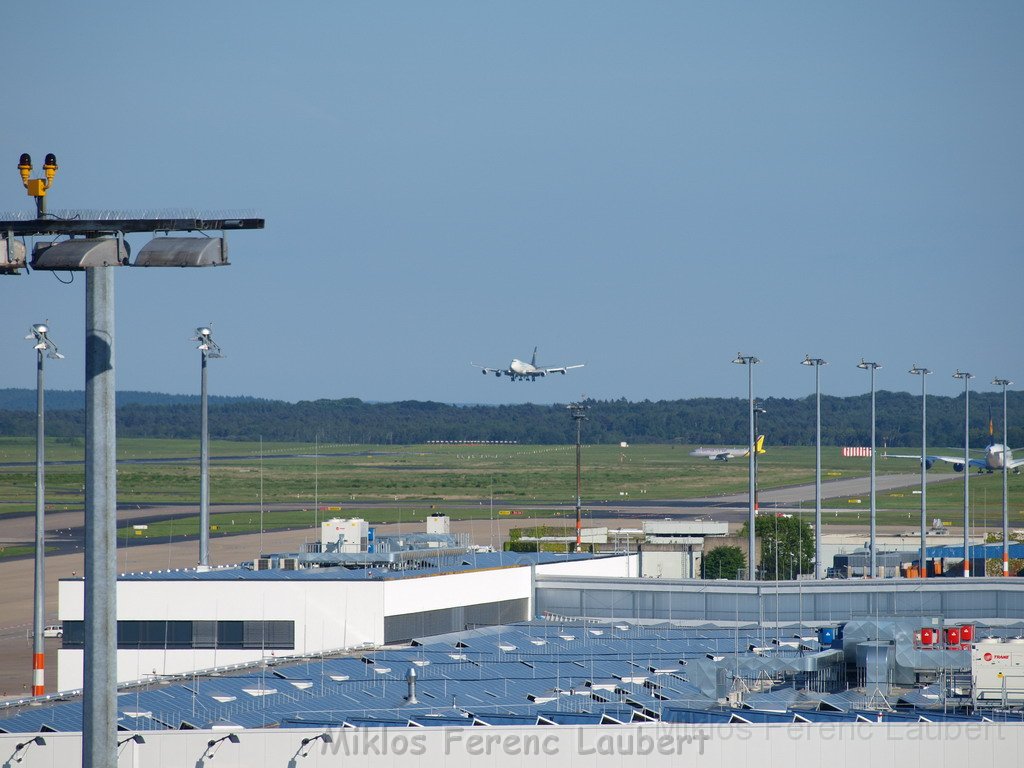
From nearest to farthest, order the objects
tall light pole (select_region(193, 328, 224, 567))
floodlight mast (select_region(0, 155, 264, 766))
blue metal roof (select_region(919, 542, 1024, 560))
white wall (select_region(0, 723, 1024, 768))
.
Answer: floodlight mast (select_region(0, 155, 264, 766)) < white wall (select_region(0, 723, 1024, 768)) < tall light pole (select_region(193, 328, 224, 567)) < blue metal roof (select_region(919, 542, 1024, 560))

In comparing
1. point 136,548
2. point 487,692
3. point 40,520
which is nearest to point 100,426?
point 487,692

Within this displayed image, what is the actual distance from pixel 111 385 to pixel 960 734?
19987mm

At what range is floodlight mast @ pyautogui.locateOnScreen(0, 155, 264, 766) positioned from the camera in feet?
74.3

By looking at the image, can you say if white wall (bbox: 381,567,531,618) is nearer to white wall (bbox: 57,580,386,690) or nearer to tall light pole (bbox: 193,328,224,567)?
white wall (bbox: 57,580,386,690)

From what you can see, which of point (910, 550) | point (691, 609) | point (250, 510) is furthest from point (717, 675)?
point (250, 510)

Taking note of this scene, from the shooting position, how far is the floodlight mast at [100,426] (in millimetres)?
22656

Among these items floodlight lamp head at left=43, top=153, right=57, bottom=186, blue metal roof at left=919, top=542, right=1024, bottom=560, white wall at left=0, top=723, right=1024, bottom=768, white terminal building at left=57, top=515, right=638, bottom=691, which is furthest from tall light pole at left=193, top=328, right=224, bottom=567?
blue metal roof at left=919, top=542, right=1024, bottom=560

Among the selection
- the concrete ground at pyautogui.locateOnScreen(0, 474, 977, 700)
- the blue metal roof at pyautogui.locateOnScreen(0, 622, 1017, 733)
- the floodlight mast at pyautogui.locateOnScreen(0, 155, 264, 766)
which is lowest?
the concrete ground at pyautogui.locateOnScreen(0, 474, 977, 700)

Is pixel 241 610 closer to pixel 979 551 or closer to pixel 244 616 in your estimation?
pixel 244 616

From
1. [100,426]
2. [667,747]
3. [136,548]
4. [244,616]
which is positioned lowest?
[136,548]

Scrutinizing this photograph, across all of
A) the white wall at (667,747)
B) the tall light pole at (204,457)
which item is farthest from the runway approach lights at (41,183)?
the tall light pole at (204,457)

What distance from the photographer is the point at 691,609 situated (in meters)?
68.2

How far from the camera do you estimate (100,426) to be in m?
22.8

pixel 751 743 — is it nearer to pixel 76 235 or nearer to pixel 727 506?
pixel 76 235
